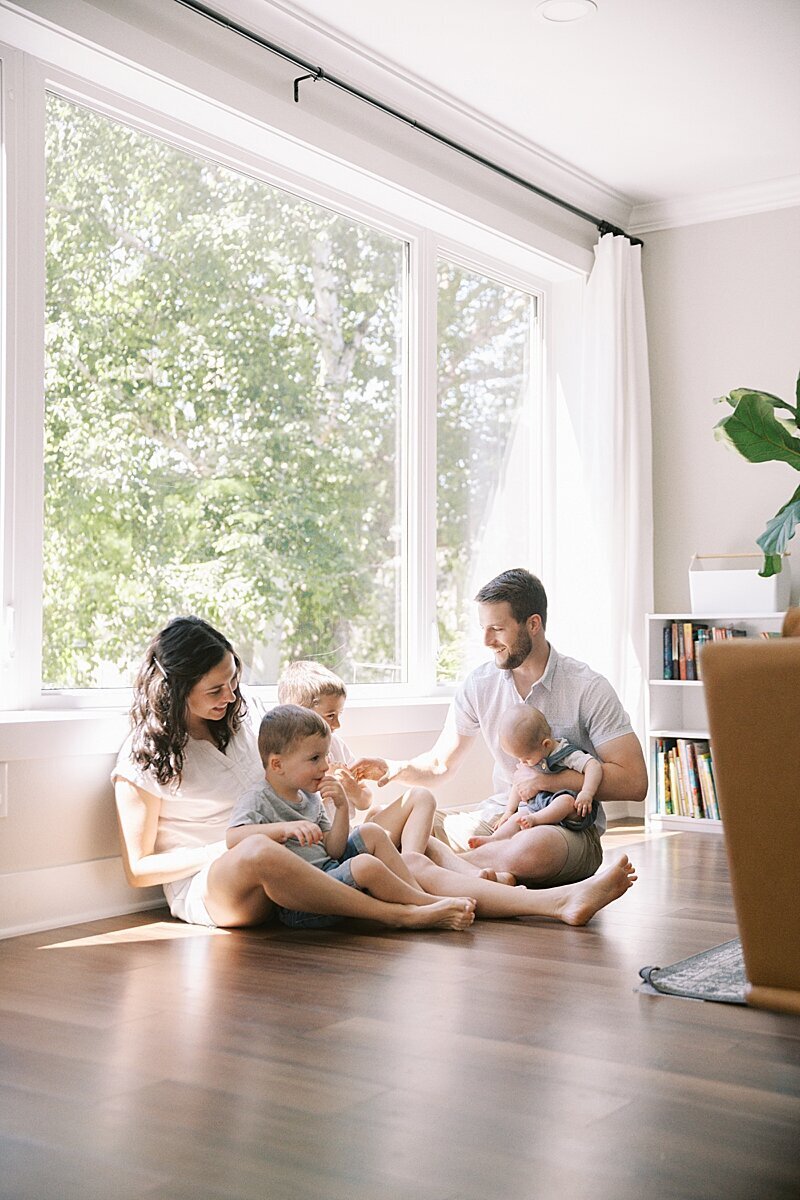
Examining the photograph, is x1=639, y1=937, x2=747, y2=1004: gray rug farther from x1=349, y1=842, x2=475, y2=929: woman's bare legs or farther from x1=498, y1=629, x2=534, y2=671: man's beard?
x1=498, y1=629, x2=534, y2=671: man's beard

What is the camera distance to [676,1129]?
169cm

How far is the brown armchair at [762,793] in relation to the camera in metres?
1.86

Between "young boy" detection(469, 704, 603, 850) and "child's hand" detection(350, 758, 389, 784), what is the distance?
31 cm

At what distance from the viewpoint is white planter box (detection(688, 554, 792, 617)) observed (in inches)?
201

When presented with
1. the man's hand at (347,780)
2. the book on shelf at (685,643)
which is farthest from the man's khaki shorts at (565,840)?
the book on shelf at (685,643)

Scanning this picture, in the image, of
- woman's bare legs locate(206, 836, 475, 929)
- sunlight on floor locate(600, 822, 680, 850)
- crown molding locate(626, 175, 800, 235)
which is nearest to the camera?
woman's bare legs locate(206, 836, 475, 929)

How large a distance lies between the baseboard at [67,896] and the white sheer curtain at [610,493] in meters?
2.58

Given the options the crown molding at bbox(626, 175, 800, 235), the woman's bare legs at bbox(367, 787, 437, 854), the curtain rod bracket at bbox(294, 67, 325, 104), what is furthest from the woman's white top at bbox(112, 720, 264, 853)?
the crown molding at bbox(626, 175, 800, 235)

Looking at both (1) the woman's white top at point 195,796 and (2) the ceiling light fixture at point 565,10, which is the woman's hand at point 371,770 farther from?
(2) the ceiling light fixture at point 565,10

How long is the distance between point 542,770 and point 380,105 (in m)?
2.31

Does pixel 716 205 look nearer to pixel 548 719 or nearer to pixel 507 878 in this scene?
pixel 548 719

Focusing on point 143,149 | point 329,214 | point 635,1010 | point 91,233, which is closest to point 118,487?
point 91,233

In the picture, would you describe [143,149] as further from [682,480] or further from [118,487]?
[682,480]

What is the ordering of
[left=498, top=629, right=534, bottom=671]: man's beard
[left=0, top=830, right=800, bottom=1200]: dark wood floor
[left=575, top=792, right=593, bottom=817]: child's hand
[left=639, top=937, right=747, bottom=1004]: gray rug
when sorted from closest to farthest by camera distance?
[left=0, top=830, right=800, bottom=1200]: dark wood floor → [left=639, top=937, right=747, bottom=1004]: gray rug → [left=575, top=792, right=593, bottom=817]: child's hand → [left=498, top=629, right=534, bottom=671]: man's beard
